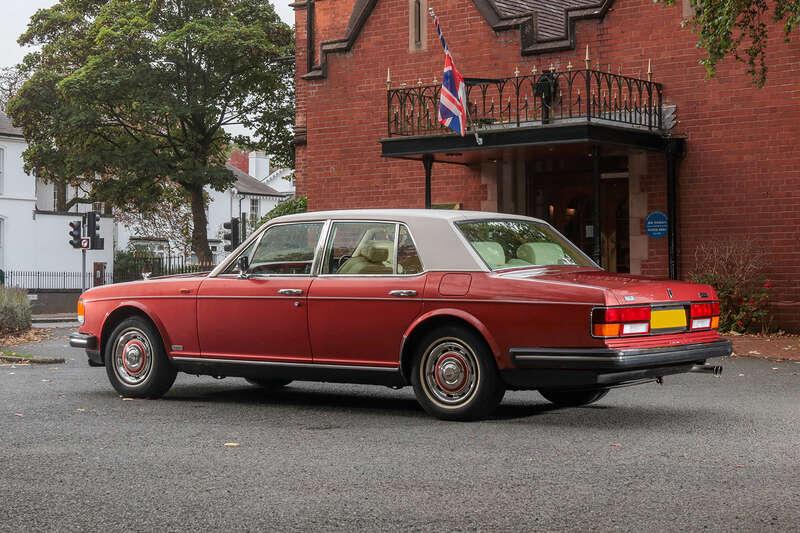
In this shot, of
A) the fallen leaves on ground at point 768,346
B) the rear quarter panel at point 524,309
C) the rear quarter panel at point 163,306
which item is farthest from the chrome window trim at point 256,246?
the fallen leaves on ground at point 768,346

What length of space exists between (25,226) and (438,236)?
43424 millimetres

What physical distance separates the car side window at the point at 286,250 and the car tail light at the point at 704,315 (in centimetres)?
313

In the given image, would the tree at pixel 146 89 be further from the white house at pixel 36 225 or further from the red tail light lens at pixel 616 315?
the red tail light lens at pixel 616 315

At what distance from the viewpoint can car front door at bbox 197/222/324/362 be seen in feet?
32.5

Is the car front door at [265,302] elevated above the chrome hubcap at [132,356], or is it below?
above

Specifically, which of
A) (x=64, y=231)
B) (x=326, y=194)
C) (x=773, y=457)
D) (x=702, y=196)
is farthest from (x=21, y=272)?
(x=773, y=457)

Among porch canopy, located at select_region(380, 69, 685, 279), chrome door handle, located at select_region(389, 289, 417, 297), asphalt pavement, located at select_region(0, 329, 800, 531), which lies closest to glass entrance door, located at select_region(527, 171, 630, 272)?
porch canopy, located at select_region(380, 69, 685, 279)

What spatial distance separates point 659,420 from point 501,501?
11.6ft

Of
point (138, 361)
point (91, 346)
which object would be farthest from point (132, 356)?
point (91, 346)

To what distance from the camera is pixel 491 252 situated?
30.8ft

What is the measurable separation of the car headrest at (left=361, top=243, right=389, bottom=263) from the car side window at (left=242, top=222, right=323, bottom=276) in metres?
0.52

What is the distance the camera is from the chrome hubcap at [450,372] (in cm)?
895

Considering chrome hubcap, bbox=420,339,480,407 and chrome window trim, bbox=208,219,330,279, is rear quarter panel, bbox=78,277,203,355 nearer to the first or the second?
chrome window trim, bbox=208,219,330,279

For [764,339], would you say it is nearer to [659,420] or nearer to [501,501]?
[659,420]
